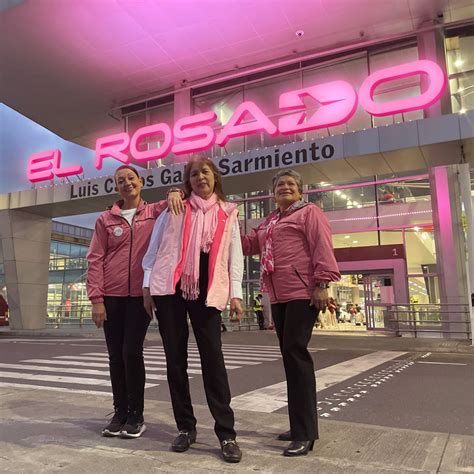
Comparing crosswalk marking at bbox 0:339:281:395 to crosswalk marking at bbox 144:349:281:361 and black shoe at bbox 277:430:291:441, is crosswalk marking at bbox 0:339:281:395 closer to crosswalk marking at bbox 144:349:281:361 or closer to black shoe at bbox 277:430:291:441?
crosswalk marking at bbox 144:349:281:361

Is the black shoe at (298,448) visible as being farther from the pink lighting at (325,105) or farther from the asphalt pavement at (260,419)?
the pink lighting at (325,105)

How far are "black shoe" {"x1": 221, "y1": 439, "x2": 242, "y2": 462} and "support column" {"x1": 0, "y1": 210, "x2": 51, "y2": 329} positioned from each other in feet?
58.5

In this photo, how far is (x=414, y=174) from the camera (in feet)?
66.3

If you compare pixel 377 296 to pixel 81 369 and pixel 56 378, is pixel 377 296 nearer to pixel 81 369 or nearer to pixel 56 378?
pixel 81 369

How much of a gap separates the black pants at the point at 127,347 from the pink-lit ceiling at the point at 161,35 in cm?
1264

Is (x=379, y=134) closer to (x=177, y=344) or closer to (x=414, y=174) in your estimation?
(x=414, y=174)

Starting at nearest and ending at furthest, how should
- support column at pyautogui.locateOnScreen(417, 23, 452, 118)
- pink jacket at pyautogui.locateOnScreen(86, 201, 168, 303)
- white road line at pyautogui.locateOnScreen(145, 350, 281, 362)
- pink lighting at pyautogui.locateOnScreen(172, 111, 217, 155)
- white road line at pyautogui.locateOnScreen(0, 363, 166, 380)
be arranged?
1. pink jacket at pyautogui.locateOnScreen(86, 201, 168, 303)
2. white road line at pyautogui.locateOnScreen(0, 363, 166, 380)
3. white road line at pyautogui.locateOnScreen(145, 350, 281, 362)
4. support column at pyautogui.locateOnScreen(417, 23, 452, 118)
5. pink lighting at pyautogui.locateOnScreen(172, 111, 217, 155)

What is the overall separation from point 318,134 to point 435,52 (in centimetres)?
647

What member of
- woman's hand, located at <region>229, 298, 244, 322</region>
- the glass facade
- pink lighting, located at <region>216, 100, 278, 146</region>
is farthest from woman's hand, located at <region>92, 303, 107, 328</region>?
the glass facade

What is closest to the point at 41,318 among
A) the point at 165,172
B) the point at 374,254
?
the point at 165,172

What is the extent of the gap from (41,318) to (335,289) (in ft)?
51.7

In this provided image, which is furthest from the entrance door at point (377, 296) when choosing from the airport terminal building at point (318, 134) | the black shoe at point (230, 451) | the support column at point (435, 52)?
the black shoe at point (230, 451)

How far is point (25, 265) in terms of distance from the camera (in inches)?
741

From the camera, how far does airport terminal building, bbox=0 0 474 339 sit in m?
13.1
